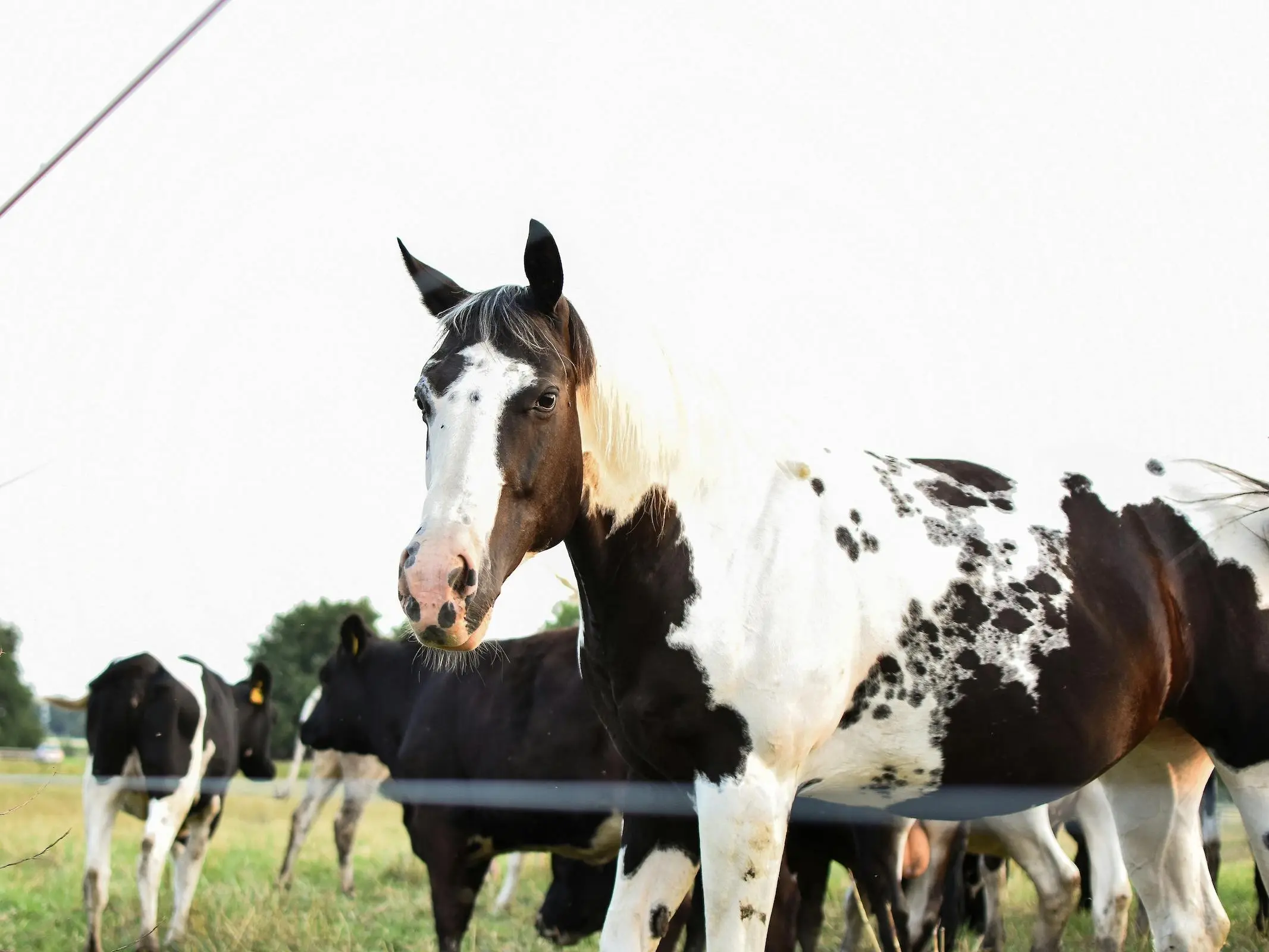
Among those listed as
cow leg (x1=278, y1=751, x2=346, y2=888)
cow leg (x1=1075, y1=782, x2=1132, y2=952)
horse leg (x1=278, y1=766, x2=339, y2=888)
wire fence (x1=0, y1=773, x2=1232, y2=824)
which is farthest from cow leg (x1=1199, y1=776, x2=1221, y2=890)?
horse leg (x1=278, y1=766, x2=339, y2=888)

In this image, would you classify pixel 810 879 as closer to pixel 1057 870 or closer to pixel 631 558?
pixel 1057 870

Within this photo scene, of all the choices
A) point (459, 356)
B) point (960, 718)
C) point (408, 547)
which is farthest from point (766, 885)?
point (459, 356)

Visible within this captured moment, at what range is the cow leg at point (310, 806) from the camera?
13641 mm

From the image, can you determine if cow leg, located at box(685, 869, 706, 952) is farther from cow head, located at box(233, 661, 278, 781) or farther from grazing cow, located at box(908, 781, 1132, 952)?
cow head, located at box(233, 661, 278, 781)

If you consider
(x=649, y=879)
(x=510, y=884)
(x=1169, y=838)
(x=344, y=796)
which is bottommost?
(x=510, y=884)

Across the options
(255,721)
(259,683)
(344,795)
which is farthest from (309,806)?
(259,683)

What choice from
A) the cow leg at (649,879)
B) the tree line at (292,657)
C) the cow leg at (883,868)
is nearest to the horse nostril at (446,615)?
the cow leg at (649,879)

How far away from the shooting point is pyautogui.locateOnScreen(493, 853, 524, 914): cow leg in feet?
36.4

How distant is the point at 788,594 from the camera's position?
A: 3.65 meters

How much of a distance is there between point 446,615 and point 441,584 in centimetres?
8

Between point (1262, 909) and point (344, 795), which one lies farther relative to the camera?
point (344, 795)

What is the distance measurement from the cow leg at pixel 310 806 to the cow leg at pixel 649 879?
10109mm

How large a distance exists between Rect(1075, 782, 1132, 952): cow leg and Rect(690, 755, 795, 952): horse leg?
283 cm

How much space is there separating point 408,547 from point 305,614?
3737cm
